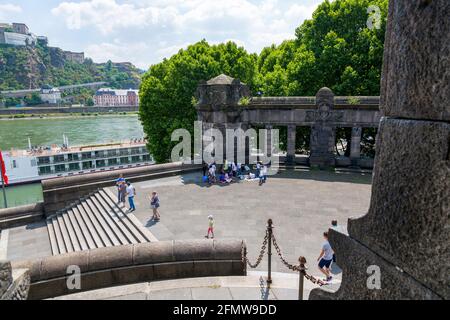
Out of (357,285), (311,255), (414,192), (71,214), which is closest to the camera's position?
(414,192)

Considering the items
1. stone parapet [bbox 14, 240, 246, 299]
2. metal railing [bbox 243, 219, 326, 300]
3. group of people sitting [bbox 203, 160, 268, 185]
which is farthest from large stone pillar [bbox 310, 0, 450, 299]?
group of people sitting [bbox 203, 160, 268, 185]

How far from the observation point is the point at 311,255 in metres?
9.49

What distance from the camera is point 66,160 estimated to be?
132 ft

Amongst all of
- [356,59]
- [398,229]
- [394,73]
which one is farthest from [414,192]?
[356,59]

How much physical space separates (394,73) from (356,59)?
2259 cm

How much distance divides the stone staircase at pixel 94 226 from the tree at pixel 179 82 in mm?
11142

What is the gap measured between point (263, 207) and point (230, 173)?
16.8 feet

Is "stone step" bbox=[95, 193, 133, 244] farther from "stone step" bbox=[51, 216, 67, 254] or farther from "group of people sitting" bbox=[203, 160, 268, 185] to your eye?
"group of people sitting" bbox=[203, 160, 268, 185]

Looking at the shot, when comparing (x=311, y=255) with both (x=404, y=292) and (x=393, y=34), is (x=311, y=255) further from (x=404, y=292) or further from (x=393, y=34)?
(x=393, y=34)

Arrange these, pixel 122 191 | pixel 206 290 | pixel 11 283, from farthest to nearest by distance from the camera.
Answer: pixel 122 191 → pixel 206 290 → pixel 11 283

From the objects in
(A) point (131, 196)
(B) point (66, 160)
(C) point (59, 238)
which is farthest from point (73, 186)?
(B) point (66, 160)

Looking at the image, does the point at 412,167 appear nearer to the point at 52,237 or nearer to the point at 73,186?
the point at 52,237

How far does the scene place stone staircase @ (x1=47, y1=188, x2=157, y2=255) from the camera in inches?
464

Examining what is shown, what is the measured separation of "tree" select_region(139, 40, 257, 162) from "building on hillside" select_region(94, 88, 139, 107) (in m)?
172
